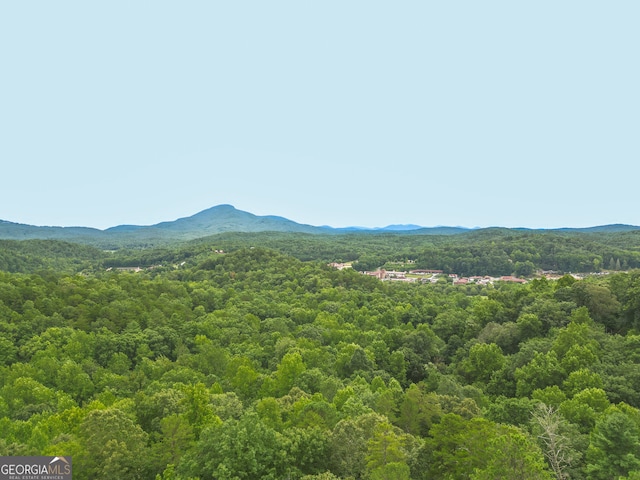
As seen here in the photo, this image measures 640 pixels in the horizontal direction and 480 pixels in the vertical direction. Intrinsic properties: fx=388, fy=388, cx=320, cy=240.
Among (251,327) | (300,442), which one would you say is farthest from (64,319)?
(300,442)

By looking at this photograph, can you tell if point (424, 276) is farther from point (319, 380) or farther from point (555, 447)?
point (555, 447)

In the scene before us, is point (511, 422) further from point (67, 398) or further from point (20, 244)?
point (20, 244)

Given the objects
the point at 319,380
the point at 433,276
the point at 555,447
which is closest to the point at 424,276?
the point at 433,276

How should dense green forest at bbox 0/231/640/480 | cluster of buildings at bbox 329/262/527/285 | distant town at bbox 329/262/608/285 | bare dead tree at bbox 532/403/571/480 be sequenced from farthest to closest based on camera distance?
distant town at bbox 329/262/608/285
cluster of buildings at bbox 329/262/527/285
dense green forest at bbox 0/231/640/480
bare dead tree at bbox 532/403/571/480

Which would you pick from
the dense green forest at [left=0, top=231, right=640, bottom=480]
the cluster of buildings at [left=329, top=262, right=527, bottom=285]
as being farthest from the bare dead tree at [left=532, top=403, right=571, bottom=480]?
the cluster of buildings at [left=329, top=262, right=527, bottom=285]

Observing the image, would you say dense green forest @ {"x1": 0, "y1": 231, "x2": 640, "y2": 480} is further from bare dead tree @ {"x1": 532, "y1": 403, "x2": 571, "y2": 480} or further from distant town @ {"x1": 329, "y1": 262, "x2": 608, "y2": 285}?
distant town @ {"x1": 329, "y1": 262, "x2": 608, "y2": 285}

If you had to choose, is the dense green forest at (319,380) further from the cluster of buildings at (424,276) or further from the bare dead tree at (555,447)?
the cluster of buildings at (424,276)

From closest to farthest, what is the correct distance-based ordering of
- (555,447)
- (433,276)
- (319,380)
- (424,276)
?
(555,447)
(319,380)
(433,276)
(424,276)

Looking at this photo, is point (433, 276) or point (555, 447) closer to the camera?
point (555, 447)
